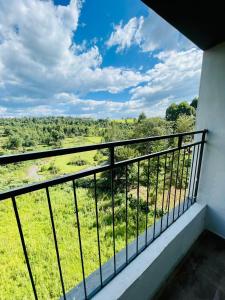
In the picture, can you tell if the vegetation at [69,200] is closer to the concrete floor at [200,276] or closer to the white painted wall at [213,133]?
the white painted wall at [213,133]

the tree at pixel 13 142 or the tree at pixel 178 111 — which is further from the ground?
Answer: the tree at pixel 178 111

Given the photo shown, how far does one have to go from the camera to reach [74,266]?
2.33m

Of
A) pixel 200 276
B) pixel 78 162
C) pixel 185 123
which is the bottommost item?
pixel 78 162

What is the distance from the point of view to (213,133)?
1810mm

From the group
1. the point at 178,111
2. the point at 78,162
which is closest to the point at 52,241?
the point at 178,111

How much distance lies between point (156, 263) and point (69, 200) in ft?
22.6

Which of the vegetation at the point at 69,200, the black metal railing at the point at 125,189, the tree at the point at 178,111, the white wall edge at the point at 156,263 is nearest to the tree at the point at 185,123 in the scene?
the vegetation at the point at 69,200

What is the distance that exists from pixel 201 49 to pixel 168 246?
1.99 meters

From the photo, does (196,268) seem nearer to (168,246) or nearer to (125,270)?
(168,246)

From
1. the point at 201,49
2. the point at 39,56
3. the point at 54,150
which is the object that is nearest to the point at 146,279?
the point at 54,150

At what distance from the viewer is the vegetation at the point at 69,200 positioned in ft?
7.88

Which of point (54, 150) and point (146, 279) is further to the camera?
point (146, 279)

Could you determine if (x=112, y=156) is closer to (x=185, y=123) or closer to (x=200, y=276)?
(x=200, y=276)

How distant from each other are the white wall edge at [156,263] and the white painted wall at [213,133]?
21 centimetres
